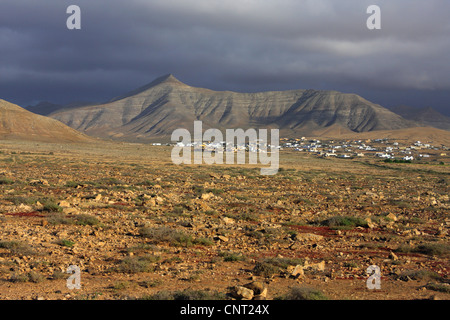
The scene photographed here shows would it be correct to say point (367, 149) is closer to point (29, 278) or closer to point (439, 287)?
point (439, 287)

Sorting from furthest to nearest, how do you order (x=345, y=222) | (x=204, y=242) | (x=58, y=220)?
1. (x=345, y=222)
2. (x=58, y=220)
3. (x=204, y=242)

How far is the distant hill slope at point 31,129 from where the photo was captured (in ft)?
324

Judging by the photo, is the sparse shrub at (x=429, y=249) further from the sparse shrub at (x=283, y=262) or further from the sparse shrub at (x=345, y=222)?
the sparse shrub at (x=283, y=262)

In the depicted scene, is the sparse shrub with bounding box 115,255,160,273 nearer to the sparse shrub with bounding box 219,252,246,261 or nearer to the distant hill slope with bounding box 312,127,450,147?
the sparse shrub with bounding box 219,252,246,261

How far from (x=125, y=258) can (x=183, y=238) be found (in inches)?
98.5

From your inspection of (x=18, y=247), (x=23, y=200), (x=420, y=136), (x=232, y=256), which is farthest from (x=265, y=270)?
(x=420, y=136)

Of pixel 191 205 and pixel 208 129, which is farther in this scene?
pixel 208 129

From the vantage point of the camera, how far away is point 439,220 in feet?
56.4

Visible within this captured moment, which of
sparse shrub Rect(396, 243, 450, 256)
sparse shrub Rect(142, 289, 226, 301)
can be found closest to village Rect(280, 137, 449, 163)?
sparse shrub Rect(396, 243, 450, 256)

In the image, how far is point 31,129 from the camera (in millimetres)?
103375

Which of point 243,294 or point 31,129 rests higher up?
point 31,129
